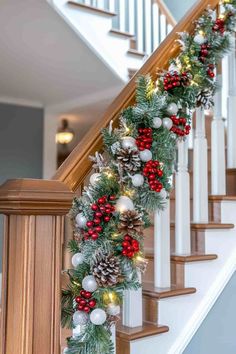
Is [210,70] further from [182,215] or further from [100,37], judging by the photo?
[100,37]

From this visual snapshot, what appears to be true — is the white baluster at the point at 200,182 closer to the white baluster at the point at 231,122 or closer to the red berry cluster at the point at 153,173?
the white baluster at the point at 231,122

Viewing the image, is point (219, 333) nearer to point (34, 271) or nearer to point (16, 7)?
point (34, 271)

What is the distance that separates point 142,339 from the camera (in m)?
1.32

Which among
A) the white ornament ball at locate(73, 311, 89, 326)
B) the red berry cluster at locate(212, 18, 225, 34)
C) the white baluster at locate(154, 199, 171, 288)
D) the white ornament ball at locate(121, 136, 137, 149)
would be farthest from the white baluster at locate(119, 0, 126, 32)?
the white ornament ball at locate(73, 311, 89, 326)

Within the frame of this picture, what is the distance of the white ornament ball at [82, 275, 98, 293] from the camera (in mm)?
1045

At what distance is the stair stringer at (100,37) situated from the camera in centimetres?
268

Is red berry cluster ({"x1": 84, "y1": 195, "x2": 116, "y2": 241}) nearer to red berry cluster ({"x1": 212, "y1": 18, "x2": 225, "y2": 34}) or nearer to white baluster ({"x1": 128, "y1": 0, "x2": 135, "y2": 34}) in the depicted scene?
red berry cluster ({"x1": 212, "y1": 18, "x2": 225, "y2": 34})

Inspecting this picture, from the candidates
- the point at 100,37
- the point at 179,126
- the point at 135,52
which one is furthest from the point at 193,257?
the point at 135,52

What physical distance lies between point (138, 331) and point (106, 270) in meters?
0.37

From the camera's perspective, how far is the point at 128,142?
118 centimetres

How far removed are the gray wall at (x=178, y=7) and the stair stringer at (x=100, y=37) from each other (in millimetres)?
1359

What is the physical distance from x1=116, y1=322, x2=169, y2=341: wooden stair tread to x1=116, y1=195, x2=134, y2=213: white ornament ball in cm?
43

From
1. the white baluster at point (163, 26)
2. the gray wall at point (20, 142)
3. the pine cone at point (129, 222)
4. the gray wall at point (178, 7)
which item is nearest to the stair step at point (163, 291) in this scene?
the pine cone at point (129, 222)

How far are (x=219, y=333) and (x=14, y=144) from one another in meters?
2.98
